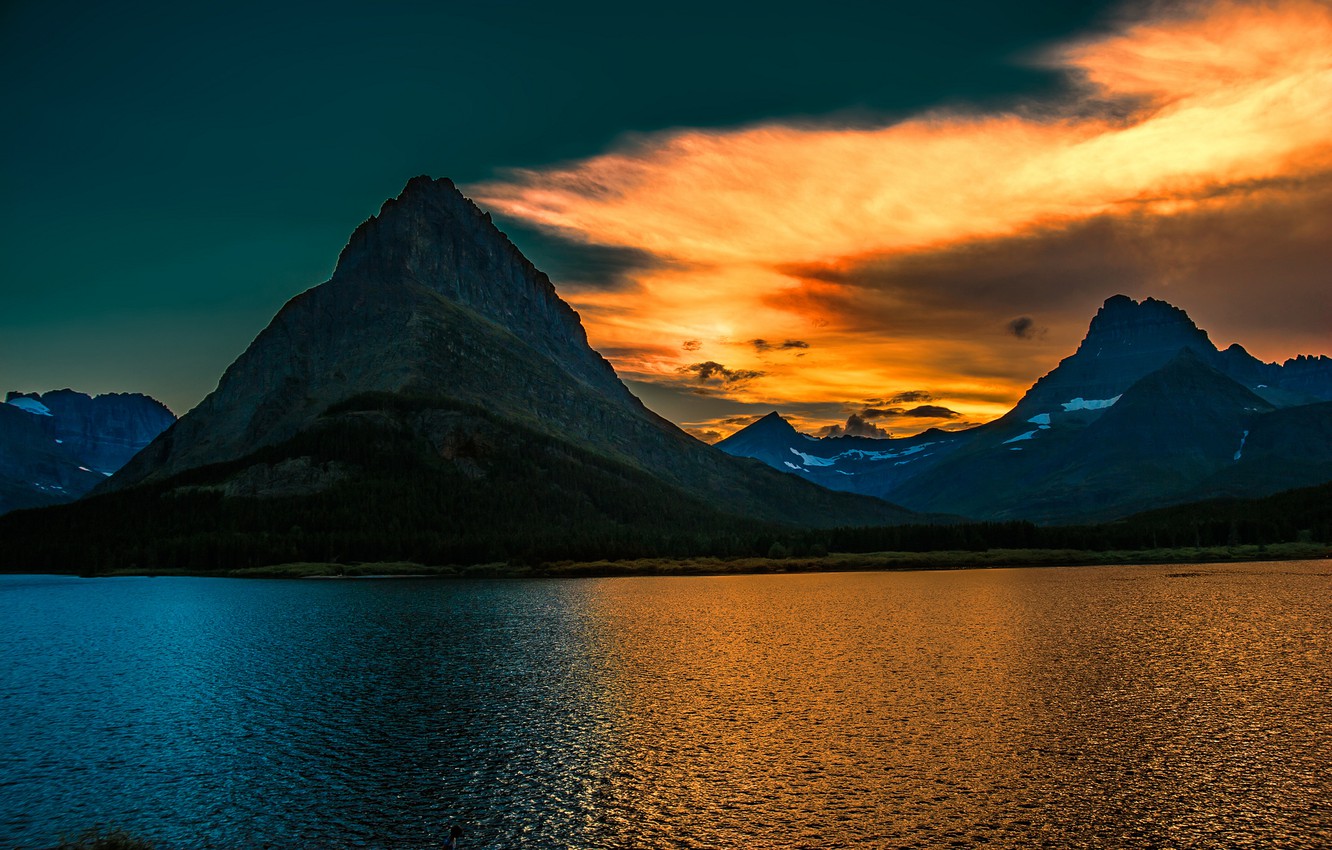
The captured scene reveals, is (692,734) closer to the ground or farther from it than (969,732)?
closer to the ground

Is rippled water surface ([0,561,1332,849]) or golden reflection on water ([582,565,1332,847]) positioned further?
rippled water surface ([0,561,1332,849])

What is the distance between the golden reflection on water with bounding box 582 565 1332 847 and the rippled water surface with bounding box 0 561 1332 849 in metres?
0.26

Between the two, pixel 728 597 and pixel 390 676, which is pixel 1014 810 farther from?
pixel 728 597

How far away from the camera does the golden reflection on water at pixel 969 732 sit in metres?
40.0

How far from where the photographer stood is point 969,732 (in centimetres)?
5516

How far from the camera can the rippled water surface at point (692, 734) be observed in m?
40.7

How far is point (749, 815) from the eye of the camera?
136 ft

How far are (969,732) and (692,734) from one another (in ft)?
58.3

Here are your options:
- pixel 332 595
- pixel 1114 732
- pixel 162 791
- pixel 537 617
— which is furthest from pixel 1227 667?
pixel 332 595

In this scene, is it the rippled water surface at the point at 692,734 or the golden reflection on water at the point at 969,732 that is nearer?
the golden reflection on water at the point at 969,732

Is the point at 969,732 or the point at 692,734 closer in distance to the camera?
the point at 969,732

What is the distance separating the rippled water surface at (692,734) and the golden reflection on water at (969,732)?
0.85ft

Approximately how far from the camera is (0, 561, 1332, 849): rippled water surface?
40656 millimetres

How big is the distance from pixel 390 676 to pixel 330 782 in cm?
3467
